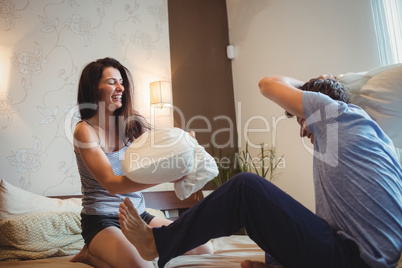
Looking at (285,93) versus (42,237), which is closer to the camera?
(285,93)

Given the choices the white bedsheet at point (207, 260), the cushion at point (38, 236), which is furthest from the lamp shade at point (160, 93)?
the white bedsheet at point (207, 260)

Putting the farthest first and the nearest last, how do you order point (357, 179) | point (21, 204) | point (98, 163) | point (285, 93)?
point (21, 204), point (98, 163), point (285, 93), point (357, 179)

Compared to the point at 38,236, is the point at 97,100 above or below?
above

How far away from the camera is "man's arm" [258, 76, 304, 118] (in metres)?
1.25

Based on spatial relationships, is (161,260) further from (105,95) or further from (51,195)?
(51,195)

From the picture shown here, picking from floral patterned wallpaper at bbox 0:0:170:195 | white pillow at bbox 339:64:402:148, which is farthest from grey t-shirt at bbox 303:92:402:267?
floral patterned wallpaper at bbox 0:0:170:195

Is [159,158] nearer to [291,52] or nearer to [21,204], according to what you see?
[21,204]

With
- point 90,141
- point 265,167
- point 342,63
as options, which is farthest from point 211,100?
point 90,141

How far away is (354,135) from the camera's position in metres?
1.14

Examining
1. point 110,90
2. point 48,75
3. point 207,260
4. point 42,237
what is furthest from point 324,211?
point 48,75

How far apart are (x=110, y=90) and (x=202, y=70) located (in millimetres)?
1782

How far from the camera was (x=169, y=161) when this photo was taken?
3.89ft

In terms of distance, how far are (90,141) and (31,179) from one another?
4.07ft

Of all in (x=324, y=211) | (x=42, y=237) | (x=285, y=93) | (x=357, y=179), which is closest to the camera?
(x=357, y=179)
